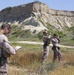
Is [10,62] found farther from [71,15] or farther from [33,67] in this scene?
[71,15]

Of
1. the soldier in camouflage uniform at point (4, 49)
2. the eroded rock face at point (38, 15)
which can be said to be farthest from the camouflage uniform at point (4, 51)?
the eroded rock face at point (38, 15)

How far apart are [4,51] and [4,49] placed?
0.09 m

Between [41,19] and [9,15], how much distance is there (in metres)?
Result: 22.2

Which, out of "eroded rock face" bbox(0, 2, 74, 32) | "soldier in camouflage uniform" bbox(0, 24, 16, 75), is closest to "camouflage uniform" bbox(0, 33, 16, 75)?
"soldier in camouflage uniform" bbox(0, 24, 16, 75)

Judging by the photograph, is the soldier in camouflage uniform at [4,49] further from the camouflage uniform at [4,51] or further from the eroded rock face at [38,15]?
the eroded rock face at [38,15]

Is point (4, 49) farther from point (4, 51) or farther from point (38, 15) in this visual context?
point (38, 15)

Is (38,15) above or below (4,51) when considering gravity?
above

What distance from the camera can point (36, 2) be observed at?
134875 mm

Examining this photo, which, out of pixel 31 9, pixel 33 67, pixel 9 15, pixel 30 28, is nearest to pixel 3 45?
pixel 33 67

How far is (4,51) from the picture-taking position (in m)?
8.00

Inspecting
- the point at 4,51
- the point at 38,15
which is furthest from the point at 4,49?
the point at 38,15

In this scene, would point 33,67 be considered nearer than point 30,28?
Yes

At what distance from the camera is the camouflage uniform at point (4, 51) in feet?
25.7

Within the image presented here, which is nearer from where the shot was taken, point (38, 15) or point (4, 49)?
point (4, 49)
